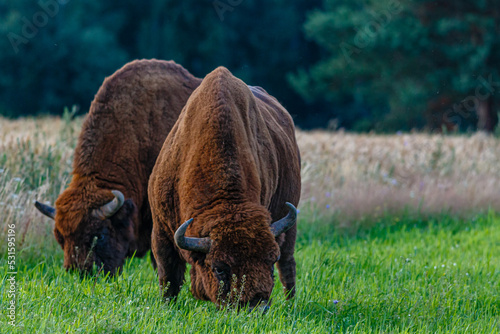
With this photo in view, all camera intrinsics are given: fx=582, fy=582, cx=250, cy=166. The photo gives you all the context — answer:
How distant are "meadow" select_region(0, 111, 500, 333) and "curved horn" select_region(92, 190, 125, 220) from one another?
69cm

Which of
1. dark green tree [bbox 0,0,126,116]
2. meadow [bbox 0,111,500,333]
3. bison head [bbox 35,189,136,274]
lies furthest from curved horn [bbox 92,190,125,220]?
dark green tree [bbox 0,0,126,116]

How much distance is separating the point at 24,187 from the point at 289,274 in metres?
4.25

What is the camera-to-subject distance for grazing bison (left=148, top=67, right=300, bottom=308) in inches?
172

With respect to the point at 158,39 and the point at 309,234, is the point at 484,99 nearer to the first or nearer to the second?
the point at 158,39

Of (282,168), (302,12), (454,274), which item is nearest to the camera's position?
(282,168)

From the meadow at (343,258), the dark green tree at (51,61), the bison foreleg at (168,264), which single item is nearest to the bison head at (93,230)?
the meadow at (343,258)

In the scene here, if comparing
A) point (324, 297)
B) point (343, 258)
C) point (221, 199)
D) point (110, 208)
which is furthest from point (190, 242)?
point (343, 258)

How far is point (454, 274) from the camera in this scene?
22.0 ft

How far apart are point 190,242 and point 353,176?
7.55m

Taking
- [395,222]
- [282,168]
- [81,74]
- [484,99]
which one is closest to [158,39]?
[81,74]

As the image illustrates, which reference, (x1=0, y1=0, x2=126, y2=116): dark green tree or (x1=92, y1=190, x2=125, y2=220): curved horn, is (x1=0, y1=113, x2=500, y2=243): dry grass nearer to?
(x1=92, y1=190, x2=125, y2=220): curved horn

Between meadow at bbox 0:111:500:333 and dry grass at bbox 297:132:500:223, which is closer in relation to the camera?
meadow at bbox 0:111:500:333

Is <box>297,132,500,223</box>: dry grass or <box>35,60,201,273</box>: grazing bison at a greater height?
<box>35,60,201,273</box>: grazing bison

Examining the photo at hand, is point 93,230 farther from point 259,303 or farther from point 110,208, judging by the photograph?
point 259,303
